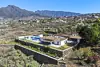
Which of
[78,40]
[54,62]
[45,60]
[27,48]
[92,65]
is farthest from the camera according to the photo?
[78,40]

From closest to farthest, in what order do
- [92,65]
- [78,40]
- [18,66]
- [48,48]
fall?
[18,66] → [92,65] → [48,48] → [78,40]

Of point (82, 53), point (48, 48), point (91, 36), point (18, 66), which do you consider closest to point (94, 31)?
point (91, 36)

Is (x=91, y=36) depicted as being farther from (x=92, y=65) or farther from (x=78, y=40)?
(x=92, y=65)

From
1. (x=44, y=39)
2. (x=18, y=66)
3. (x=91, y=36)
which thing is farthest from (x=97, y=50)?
(x=18, y=66)

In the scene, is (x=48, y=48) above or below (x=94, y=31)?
below

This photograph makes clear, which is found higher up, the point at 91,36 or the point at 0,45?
the point at 91,36

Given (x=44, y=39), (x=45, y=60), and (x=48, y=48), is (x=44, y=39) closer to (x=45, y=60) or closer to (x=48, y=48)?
(x=48, y=48)

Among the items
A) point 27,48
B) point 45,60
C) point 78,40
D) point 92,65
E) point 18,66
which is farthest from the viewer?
point 78,40

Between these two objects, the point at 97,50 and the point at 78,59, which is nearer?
the point at 78,59

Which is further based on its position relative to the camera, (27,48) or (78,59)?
(27,48)
